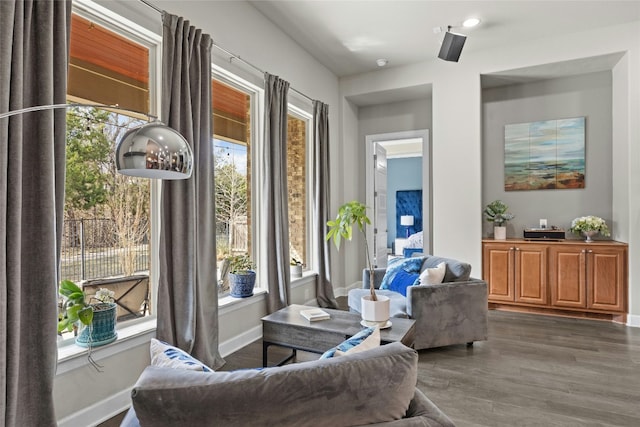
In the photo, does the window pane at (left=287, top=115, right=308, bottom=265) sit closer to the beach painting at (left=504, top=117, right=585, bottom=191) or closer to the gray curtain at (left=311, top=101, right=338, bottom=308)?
the gray curtain at (left=311, top=101, right=338, bottom=308)

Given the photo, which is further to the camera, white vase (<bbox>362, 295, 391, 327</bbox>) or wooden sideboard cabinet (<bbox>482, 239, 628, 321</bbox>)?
wooden sideboard cabinet (<bbox>482, 239, 628, 321</bbox>)

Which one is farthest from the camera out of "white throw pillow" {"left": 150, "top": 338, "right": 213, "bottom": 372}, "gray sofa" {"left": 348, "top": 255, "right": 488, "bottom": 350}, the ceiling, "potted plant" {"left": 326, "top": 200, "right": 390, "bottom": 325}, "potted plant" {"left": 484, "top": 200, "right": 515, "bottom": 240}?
"potted plant" {"left": 484, "top": 200, "right": 515, "bottom": 240}

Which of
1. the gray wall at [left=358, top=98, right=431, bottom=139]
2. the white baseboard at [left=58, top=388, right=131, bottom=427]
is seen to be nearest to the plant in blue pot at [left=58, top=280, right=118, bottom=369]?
the white baseboard at [left=58, top=388, right=131, bottom=427]

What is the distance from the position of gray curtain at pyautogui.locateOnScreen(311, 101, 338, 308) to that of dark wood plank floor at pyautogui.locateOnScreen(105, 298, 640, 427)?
54.5 inches

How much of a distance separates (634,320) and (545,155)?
2.12 meters

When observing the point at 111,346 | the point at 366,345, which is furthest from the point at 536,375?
the point at 111,346

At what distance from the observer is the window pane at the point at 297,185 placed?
4648 mm

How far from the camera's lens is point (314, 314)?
8.75 feet

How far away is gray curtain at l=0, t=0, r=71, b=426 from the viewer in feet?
5.56

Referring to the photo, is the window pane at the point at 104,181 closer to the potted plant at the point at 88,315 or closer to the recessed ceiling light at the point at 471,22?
the potted plant at the point at 88,315

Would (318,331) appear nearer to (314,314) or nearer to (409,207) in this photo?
(314,314)

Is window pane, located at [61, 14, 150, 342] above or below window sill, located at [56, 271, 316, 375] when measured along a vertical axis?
above

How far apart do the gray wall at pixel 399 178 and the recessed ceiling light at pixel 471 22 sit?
5.81 metres

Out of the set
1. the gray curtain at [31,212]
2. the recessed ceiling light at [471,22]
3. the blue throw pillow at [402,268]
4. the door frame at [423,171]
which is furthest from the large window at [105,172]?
the door frame at [423,171]
